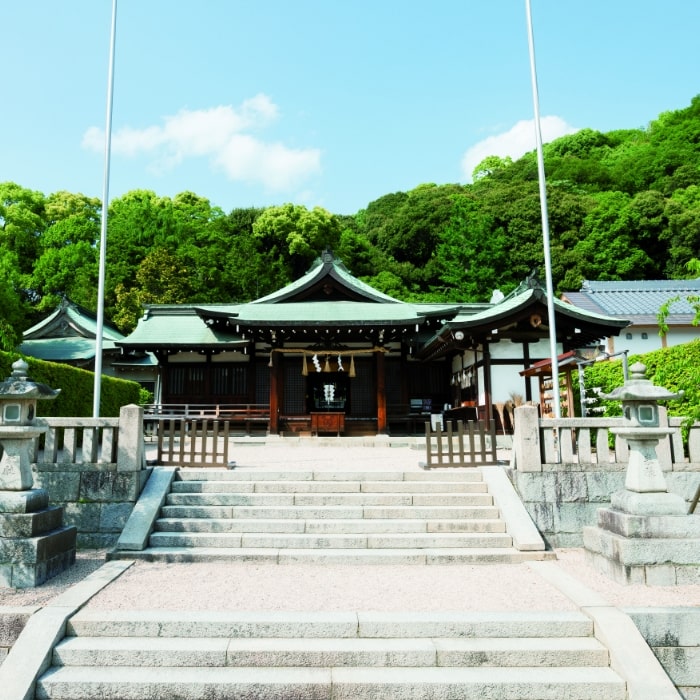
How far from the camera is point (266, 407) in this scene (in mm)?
18562

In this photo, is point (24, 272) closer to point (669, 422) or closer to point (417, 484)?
point (417, 484)

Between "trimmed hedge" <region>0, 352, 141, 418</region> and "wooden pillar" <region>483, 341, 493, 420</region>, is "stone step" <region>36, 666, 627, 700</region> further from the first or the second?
"wooden pillar" <region>483, 341, 493, 420</region>

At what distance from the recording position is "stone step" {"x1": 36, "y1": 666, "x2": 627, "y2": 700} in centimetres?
397

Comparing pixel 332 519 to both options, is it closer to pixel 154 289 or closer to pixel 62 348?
pixel 62 348

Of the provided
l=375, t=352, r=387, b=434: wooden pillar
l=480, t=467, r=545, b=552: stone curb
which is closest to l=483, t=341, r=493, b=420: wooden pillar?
l=375, t=352, r=387, b=434: wooden pillar

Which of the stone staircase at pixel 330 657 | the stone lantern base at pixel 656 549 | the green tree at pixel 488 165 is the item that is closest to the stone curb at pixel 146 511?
the stone staircase at pixel 330 657

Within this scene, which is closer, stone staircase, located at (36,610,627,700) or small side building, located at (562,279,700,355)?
stone staircase, located at (36,610,627,700)

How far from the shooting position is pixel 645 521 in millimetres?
5605

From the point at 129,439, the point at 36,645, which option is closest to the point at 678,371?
the point at 129,439

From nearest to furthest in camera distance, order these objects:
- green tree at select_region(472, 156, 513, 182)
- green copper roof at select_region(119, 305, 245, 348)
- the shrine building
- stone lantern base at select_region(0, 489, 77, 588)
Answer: stone lantern base at select_region(0, 489, 77, 588)
the shrine building
green copper roof at select_region(119, 305, 245, 348)
green tree at select_region(472, 156, 513, 182)

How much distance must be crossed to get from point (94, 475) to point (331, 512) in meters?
3.56

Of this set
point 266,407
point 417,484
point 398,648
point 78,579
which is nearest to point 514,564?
point 417,484

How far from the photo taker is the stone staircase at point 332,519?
6.55m

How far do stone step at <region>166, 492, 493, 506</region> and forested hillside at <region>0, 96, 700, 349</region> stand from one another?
24.4 meters
